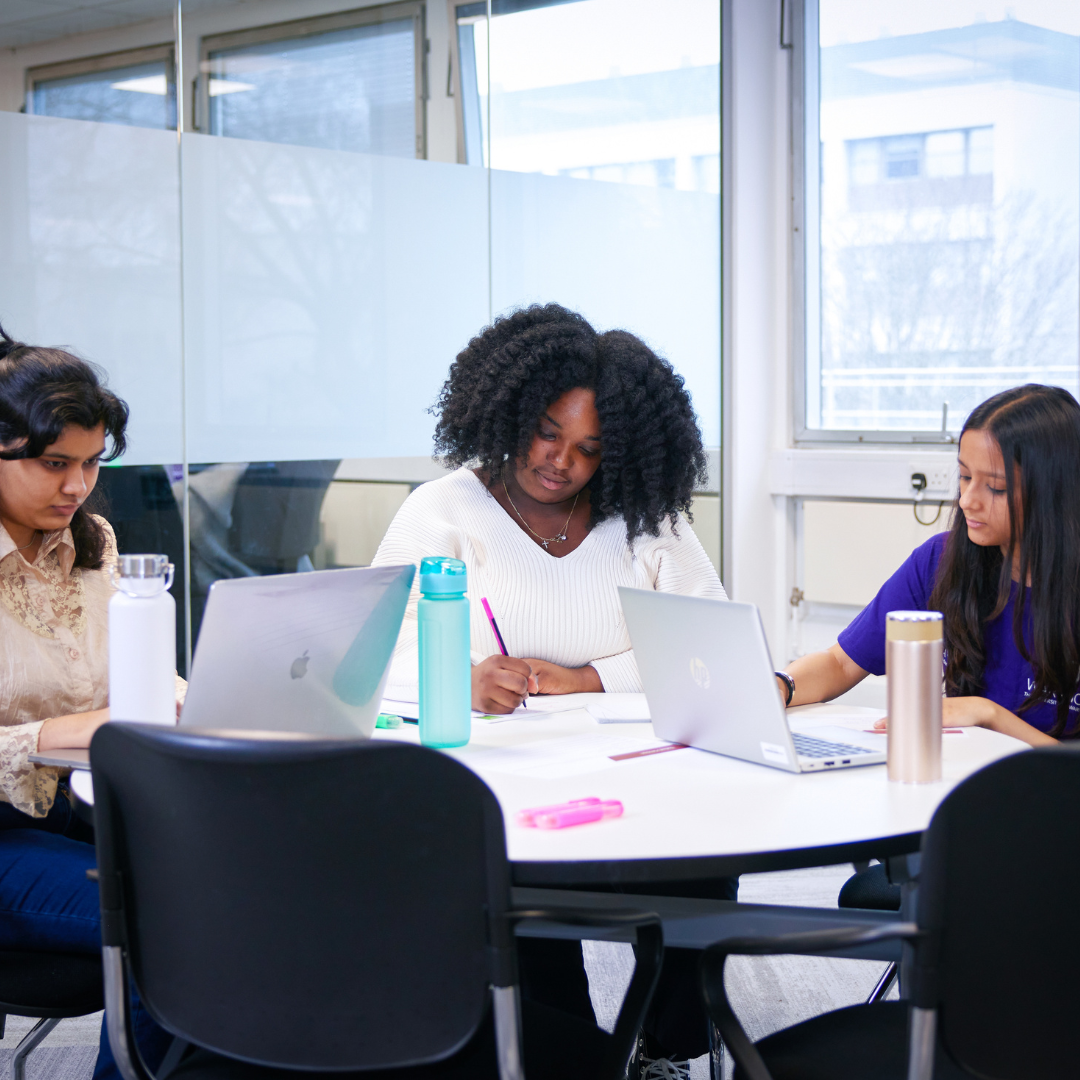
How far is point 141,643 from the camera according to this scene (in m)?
1.33

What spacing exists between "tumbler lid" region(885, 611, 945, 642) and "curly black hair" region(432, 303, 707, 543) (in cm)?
87

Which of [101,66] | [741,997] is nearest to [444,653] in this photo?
[741,997]

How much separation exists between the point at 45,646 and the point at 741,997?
146 centimetres

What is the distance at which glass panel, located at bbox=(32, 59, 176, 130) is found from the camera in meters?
2.81

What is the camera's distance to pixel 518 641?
6.59ft

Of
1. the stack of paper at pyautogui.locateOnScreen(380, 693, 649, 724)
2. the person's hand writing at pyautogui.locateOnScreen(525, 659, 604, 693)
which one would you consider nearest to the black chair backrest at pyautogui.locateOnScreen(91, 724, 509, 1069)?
the stack of paper at pyautogui.locateOnScreen(380, 693, 649, 724)

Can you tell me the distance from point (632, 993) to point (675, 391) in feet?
4.31

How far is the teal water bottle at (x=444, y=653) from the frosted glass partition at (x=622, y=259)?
2.38 m

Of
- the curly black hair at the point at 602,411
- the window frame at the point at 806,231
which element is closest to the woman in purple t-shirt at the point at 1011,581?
the curly black hair at the point at 602,411

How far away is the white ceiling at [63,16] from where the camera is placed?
278cm

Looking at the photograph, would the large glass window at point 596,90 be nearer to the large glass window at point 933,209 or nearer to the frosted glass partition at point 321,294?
the frosted glass partition at point 321,294

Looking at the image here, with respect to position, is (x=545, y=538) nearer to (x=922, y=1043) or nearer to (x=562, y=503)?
A: (x=562, y=503)

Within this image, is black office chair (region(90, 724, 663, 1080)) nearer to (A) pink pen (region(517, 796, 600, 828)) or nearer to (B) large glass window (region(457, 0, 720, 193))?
(A) pink pen (region(517, 796, 600, 828))

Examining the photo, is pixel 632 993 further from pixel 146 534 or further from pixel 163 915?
pixel 146 534
